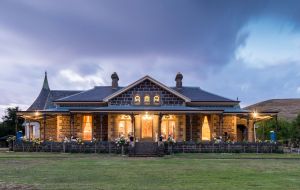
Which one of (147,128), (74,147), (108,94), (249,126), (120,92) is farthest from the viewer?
(249,126)

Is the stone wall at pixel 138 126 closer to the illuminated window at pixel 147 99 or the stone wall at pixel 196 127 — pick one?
the stone wall at pixel 196 127

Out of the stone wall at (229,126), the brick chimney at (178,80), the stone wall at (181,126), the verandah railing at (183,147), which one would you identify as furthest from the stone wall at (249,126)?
the verandah railing at (183,147)

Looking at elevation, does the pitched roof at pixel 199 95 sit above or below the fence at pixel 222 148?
above

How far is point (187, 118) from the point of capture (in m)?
44.8

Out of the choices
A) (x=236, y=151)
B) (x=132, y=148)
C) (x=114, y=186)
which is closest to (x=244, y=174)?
(x=114, y=186)

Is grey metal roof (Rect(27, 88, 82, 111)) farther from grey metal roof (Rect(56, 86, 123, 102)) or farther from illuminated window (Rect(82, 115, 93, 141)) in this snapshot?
illuminated window (Rect(82, 115, 93, 141))

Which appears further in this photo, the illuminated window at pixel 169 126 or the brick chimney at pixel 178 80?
the brick chimney at pixel 178 80

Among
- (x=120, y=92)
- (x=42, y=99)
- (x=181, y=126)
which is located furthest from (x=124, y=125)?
(x=42, y=99)

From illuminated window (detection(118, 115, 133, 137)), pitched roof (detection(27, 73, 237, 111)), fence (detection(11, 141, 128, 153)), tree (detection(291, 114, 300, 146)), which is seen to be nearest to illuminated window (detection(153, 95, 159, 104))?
pitched roof (detection(27, 73, 237, 111))

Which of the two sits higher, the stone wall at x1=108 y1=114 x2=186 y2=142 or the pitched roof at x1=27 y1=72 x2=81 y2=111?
the pitched roof at x1=27 y1=72 x2=81 y2=111

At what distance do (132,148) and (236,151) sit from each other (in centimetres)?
874

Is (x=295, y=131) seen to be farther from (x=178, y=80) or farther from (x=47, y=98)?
(x=47, y=98)

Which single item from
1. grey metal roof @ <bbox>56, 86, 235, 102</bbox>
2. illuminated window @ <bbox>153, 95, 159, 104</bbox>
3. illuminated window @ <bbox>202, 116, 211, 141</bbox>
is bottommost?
illuminated window @ <bbox>202, 116, 211, 141</bbox>

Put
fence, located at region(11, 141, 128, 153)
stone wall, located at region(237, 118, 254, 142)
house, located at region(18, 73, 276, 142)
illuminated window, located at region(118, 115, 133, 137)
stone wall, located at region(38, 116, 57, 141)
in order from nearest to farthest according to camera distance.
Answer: fence, located at region(11, 141, 128, 153) < house, located at region(18, 73, 276, 142) < illuminated window, located at region(118, 115, 133, 137) < stone wall, located at region(237, 118, 254, 142) < stone wall, located at region(38, 116, 57, 141)
